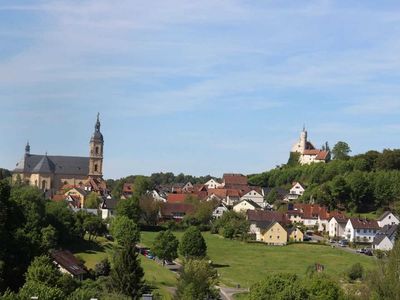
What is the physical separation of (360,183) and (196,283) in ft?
189

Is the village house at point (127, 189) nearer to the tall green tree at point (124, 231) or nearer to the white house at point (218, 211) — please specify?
the white house at point (218, 211)

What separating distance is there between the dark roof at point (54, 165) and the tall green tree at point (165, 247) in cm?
7859

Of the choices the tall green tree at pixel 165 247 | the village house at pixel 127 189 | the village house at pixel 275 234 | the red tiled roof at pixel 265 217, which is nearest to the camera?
the tall green tree at pixel 165 247

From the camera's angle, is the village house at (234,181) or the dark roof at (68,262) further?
the village house at (234,181)

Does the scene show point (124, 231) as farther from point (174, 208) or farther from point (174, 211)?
point (174, 208)

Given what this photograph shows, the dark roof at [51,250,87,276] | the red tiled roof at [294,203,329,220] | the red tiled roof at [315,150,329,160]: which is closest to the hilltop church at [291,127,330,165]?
the red tiled roof at [315,150,329,160]

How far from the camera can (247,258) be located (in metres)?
65.9

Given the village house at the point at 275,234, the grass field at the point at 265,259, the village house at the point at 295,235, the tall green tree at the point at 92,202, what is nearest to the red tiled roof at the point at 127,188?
the tall green tree at the point at 92,202

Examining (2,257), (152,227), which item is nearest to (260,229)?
(152,227)

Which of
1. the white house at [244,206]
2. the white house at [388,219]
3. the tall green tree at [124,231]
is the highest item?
the white house at [244,206]

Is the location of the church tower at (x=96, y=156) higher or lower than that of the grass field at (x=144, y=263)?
higher

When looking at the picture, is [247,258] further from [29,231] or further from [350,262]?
[29,231]

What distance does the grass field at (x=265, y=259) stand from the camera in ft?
188

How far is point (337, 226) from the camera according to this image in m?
86.1
